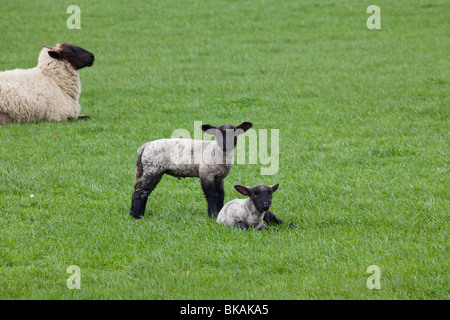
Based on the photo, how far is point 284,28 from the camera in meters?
24.5

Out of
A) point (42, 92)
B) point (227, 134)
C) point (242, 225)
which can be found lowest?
point (242, 225)

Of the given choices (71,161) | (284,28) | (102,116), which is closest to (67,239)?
(71,161)

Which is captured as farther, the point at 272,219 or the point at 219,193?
the point at 219,193

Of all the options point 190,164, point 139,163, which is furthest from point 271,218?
point 139,163

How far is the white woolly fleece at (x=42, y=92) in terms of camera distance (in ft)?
46.6

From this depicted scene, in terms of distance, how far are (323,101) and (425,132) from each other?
3.48 m

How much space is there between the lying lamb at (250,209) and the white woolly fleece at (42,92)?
7585 millimetres

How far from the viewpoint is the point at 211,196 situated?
855 centimetres

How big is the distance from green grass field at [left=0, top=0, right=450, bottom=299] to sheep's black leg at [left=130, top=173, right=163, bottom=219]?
0.65 ft

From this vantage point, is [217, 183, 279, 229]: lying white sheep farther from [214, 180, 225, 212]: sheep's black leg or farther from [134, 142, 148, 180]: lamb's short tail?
[134, 142, 148, 180]: lamb's short tail

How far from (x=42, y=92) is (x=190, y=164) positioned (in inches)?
286

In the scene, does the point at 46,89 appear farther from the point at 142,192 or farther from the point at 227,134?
the point at 227,134
